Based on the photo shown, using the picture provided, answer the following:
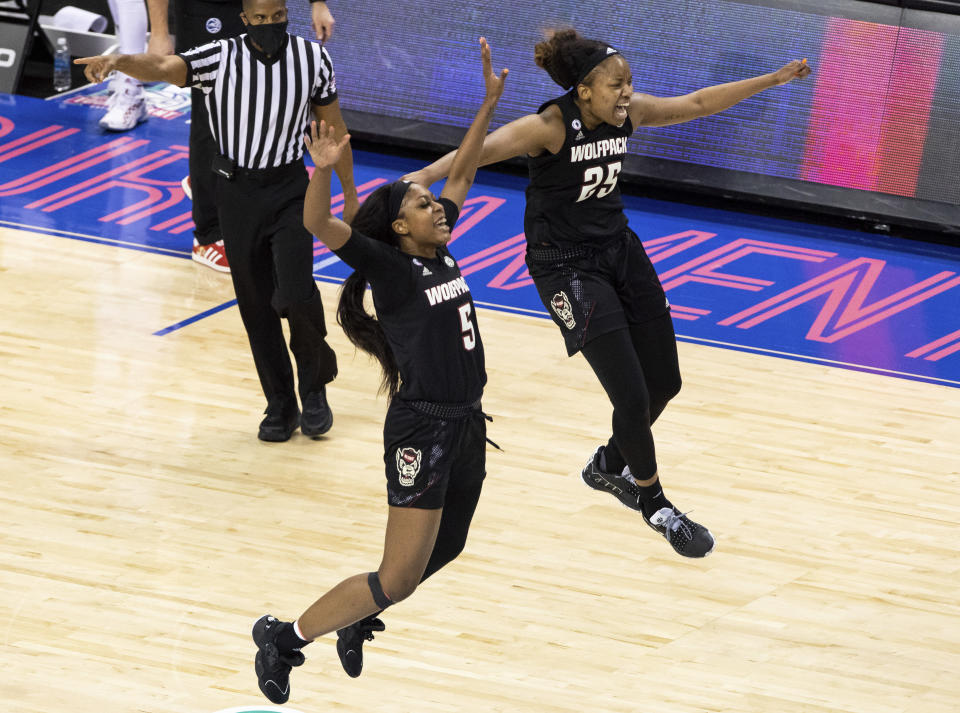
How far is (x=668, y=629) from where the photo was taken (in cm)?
530

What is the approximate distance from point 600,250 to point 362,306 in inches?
46.9

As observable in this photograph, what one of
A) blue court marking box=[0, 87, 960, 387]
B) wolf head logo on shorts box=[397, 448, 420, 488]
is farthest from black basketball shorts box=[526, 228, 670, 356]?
blue court marking box=[0, 87, 960, 387]

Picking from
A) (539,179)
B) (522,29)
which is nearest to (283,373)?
(539,179)

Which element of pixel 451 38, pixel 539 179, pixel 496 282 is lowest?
pixel 496 282

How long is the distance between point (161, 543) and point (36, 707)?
1.20 metres

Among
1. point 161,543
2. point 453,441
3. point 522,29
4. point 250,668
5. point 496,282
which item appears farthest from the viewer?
point 522,29

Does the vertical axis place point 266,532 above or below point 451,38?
below

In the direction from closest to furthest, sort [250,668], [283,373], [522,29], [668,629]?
[250,668] → [668,629] → [283,373] → [522,29]

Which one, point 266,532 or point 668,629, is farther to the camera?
point 266,532

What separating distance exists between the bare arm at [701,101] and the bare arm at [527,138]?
1.38 ft

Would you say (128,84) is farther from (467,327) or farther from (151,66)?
(467,327)

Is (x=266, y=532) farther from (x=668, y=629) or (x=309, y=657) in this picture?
(x=668, y=629)

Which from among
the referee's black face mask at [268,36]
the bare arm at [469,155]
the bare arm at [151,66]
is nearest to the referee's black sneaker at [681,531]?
the bare arm at [469,155]

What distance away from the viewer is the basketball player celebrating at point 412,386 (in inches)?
171
